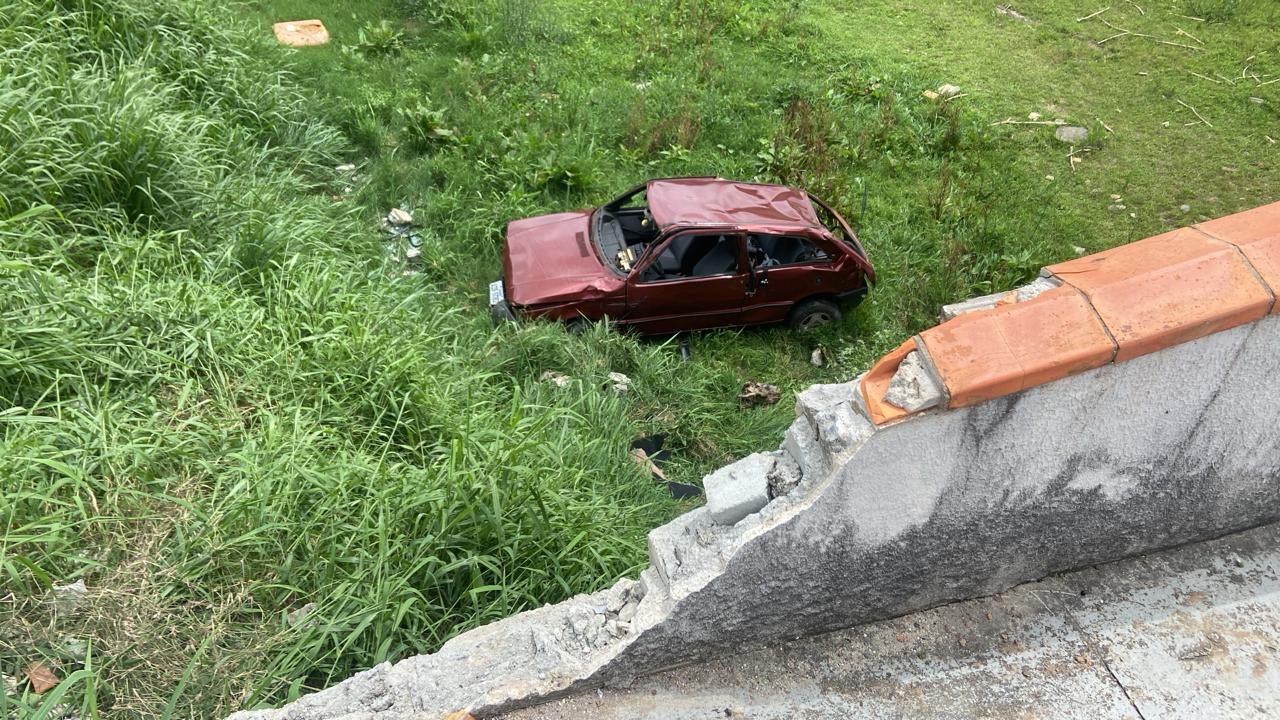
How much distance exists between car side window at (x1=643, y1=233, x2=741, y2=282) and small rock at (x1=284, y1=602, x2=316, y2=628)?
3.81 meters

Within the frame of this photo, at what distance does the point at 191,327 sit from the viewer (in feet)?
14.7

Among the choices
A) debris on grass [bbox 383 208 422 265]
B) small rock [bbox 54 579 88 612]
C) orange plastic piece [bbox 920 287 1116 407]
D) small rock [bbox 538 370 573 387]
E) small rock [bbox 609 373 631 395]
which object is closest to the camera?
orange plastic piece [bbox 920 287 1116 407]

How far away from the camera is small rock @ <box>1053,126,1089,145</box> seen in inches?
365

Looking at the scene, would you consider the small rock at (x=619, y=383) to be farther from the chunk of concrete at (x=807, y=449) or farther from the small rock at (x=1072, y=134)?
the small rock at (x=1072, y=134)

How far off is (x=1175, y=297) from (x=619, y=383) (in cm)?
420

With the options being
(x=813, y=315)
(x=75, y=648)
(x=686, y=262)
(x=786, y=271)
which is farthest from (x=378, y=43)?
(x=75, y=648)

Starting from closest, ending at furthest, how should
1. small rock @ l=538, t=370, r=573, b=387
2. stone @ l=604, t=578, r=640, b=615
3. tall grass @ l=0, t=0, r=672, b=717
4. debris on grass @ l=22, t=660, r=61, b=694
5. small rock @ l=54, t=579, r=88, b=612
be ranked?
stone @ l=604, t=578, r=640, b=615 → debris on grass @ l=22, t=660, r=61, b=694 → small rock @ l=54, t=579, r=88, b=612 → tall grass @ l=0, t=0, r=672, b=717 → small rock @ l=538, t=370, r=573, b=387

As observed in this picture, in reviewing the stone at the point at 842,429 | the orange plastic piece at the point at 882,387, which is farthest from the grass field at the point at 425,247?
the orange plastic piece at the point at 882,387

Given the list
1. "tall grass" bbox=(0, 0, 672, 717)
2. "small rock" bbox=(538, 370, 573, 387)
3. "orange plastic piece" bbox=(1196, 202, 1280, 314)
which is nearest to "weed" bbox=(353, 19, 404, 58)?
"tall grass" bbox=(0, 0, 672, 717)

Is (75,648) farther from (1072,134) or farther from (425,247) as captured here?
(1072,134)

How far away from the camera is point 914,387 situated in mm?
2188

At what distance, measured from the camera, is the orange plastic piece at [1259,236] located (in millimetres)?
2215

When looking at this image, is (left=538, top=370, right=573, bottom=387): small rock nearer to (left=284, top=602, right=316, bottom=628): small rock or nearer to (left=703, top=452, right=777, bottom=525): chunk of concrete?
(left=284, top=602, right=316, bottom=628): small rock

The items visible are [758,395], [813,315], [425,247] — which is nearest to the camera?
[758,395]
